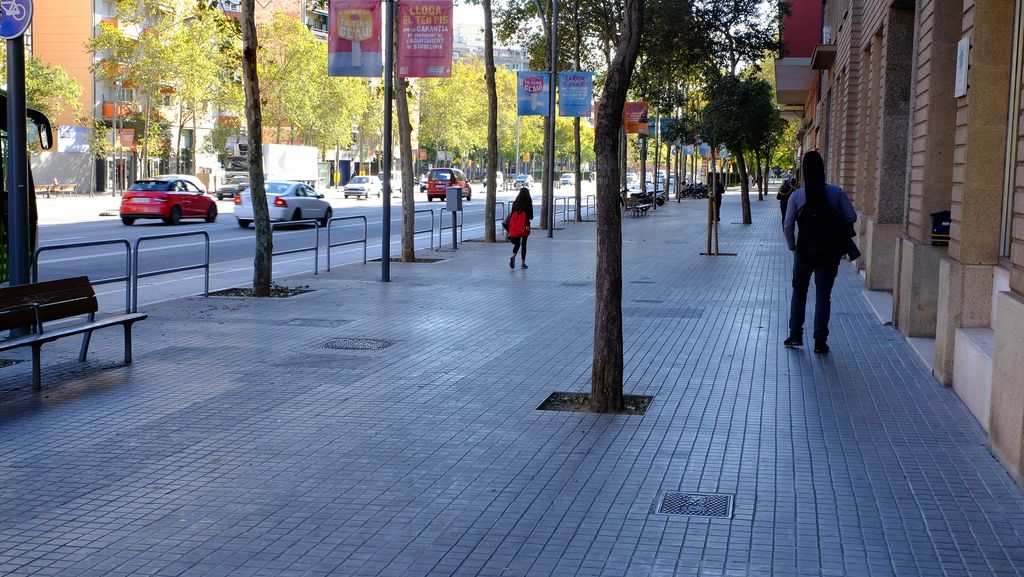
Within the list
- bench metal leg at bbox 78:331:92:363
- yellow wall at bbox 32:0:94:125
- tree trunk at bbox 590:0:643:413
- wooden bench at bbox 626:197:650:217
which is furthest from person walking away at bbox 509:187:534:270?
yellow wall at bbox 32:0:94:125

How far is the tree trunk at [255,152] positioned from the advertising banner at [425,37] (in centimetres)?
364

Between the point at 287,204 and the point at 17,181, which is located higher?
the point at 17,181

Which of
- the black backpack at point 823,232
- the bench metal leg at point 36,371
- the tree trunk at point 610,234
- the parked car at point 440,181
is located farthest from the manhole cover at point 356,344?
the parked car at point 440,181

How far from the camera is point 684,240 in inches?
1178

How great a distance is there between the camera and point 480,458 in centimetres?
700

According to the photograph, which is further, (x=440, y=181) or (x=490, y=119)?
(x=440, y=181)

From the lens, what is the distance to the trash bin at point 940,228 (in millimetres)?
10858

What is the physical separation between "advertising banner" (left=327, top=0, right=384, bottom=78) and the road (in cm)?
355

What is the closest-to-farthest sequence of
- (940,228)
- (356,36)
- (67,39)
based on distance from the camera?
(940,228)
(356,36)
(67,39)

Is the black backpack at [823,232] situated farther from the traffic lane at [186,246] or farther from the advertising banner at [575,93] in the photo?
the advertising banner at [575,93]

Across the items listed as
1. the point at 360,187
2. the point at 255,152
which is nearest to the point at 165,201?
the point at 255,152

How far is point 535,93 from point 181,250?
11.0 metres

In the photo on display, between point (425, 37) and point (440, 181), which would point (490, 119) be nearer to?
point (425, 37)

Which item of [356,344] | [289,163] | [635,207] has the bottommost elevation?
[356,344]
